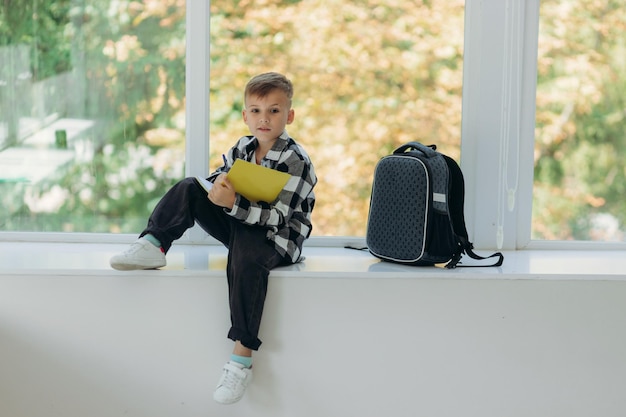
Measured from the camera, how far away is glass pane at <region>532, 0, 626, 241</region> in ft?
7.02

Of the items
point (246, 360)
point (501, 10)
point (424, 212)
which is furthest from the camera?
point (501, 10)

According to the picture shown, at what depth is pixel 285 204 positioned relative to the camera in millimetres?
1791

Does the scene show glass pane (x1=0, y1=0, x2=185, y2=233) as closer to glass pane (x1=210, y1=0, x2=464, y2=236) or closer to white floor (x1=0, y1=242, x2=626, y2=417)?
glass pane (x1=210, y1=0, x2=464, y2=236)

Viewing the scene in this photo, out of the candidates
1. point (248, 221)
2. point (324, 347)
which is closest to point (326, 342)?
point (324, 347)

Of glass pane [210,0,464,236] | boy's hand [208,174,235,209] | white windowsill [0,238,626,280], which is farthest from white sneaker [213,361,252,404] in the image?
glass pane [210,0,464,236]

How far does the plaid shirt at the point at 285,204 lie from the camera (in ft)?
5.74

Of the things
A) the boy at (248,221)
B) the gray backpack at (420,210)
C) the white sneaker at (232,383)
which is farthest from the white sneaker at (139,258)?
the gray backpack at (420,210)

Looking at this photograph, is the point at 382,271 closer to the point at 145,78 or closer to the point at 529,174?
the point at 529,174

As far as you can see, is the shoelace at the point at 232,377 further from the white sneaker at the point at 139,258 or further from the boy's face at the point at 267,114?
the boy's face at the point at 267,114

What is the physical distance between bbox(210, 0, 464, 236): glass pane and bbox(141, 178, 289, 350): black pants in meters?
0.35

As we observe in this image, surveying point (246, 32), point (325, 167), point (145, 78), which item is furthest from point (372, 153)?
point (145, 78)

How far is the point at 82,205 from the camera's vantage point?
2.14 meters

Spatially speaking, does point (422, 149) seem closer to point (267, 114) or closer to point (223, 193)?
point (267, 114)

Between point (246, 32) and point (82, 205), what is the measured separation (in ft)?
2.08
